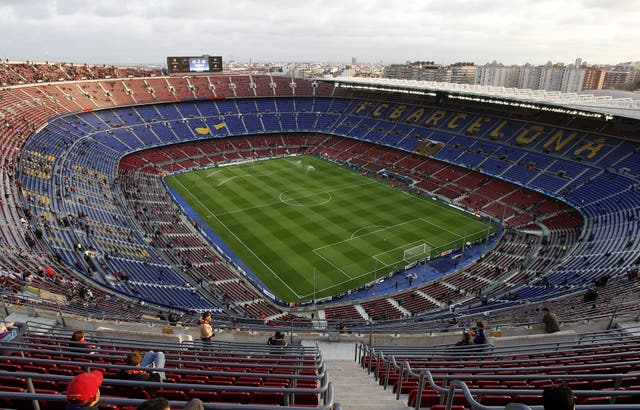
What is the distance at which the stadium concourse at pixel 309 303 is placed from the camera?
8.31 metres

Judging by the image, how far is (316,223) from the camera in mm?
47312

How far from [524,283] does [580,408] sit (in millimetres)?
30458

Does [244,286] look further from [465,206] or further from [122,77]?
[122,77]

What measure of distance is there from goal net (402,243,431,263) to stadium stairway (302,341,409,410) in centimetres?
2287

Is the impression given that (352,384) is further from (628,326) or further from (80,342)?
(628,326)

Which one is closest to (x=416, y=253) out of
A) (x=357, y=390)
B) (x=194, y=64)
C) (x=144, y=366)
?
(x=357, y=390)

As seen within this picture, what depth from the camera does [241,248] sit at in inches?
1640

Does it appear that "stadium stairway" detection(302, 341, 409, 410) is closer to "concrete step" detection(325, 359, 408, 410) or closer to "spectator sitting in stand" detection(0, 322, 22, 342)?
"concrete step" detection(325, 359, 408, 410)

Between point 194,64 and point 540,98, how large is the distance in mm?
72949

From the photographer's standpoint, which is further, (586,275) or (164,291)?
(164,291)

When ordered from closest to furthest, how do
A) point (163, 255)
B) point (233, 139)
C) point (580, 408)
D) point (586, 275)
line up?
point (580, 408) < point (586, 275) < point (163, 255) < point (233, 139)

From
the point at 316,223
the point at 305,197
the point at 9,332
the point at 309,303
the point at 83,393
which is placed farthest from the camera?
the point at 305,197

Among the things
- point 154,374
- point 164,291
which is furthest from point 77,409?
point 164,291

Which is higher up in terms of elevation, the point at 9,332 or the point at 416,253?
the point at 9,332
